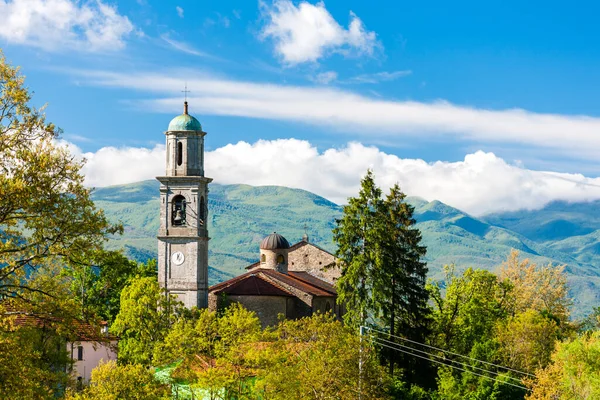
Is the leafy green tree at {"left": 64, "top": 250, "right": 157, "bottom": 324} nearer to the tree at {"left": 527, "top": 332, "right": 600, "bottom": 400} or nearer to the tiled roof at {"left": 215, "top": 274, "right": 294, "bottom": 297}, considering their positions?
the tiled roof at {"left": 215, "top": 274, "right": 294, "bottom": 297}

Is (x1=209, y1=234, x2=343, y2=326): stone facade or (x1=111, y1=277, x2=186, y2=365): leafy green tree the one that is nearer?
(x1=111, y1=277, x2=186, y2=365): leafy green tree

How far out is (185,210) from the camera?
62469 millimetres

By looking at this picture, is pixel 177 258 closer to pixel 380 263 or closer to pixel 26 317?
pixel 380 263

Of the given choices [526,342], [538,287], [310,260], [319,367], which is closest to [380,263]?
[319,367]

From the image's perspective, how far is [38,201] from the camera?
76.1ft

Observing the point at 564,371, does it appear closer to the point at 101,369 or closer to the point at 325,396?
the point at 325,396

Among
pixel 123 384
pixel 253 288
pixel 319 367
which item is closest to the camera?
pixel 123 384

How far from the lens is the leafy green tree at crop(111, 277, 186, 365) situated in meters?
55.1

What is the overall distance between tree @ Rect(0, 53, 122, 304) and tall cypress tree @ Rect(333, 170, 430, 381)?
30791 millimetres

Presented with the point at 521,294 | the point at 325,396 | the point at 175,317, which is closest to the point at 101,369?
the point at 325,396

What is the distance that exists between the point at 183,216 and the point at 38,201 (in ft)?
129

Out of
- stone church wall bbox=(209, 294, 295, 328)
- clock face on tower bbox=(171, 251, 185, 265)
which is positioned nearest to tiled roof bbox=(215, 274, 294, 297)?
stone church wall bbox=(209, 294, 295, 328)

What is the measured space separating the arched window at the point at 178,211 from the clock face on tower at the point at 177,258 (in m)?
2.07

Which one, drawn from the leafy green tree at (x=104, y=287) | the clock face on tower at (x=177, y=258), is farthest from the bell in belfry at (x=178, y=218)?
the leafy green tree at (x=104, y=287)
